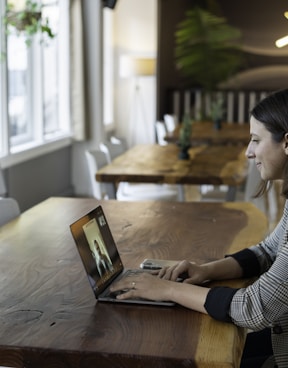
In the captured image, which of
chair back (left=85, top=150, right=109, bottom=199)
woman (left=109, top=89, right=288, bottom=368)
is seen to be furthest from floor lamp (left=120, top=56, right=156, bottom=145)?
woman (left=109, top=89, right=288, bottom=368)

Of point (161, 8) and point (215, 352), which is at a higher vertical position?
point (161, 8)

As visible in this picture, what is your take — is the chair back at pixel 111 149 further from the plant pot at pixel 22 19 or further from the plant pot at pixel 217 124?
the plant pot at pixel 217 124

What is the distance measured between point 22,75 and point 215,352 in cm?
522

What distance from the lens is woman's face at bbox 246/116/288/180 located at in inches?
78.6

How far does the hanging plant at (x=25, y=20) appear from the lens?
5688 mm

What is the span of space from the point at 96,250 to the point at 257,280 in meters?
0.48

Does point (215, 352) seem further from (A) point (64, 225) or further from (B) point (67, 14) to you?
(B) point (67, 14)

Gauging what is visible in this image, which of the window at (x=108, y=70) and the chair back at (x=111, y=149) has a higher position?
the window at (x=108, y=70)

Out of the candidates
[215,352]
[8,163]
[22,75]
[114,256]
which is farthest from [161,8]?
[215,352]

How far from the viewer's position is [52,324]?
1.78 m

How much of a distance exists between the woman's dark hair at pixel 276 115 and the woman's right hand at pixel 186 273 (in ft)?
1.16

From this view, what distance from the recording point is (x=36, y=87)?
6.70 m

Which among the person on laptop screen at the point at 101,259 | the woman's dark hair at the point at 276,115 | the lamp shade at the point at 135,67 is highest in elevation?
the woman's dark hair at the point at 276,115

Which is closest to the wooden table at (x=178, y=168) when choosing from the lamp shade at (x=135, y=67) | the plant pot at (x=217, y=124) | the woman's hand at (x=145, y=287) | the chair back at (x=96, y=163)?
the chair back at (x=96, y=163)
